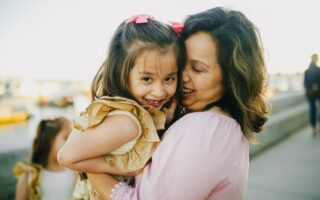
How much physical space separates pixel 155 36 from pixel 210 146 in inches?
25.4

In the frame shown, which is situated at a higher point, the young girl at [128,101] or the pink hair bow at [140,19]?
the pink hair bow at [140,19]

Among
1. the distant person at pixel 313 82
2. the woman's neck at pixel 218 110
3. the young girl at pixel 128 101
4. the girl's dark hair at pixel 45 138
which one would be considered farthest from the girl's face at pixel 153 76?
the distant person at pixel 313 82

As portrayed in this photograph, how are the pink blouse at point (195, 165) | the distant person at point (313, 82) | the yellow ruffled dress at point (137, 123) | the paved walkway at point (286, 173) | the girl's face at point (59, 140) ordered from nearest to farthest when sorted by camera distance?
1. the pink blouse at point (195, 165)
2. the yellow ruffled dress at point (137, 123)
3. the girl's face at point (59, 140)
4. the paved walkway at point (286, 173)
5. the distant person at point (313, 82)

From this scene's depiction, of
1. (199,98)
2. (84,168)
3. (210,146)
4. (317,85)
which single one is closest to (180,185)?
(210,146)

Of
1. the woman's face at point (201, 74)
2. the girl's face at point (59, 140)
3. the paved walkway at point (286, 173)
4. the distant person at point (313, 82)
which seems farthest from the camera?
the distant person at point (313, 82)

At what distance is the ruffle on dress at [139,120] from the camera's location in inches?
57.5

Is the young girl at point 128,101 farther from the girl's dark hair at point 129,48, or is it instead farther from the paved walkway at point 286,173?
the paved walkway at point 286,173

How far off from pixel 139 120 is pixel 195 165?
34 cm

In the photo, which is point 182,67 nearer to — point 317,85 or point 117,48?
point 117,48

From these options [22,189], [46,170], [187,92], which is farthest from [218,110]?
[46,170]

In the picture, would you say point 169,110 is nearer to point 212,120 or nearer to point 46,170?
point 212,120

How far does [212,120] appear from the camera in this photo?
1.52 m

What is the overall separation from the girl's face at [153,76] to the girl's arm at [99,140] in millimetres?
266

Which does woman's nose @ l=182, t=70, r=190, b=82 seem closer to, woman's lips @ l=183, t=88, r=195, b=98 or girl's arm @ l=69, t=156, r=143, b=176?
woman's lips @ l=183, t=88, r=195, b=98
